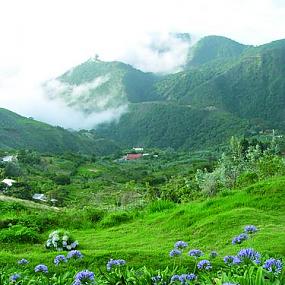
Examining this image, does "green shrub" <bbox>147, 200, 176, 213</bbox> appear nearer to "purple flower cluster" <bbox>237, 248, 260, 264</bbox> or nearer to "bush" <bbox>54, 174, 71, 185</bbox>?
"purple flower cluster" <bbox>237, 248, 260, 264</bbox>

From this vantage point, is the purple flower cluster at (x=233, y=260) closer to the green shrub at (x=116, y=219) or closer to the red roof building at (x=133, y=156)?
the green shrub at (x=116, y=219)

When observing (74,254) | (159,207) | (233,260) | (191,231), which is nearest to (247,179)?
(159,207)

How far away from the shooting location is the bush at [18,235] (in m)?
12.6

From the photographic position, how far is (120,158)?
191 meters

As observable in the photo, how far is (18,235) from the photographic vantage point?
12797mm

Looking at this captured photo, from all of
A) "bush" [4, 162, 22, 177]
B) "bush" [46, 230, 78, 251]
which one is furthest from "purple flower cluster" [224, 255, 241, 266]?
"bush" [4, 162, 22, 177]

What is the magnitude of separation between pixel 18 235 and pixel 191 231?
14.3 feet

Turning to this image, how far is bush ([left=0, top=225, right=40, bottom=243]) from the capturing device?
497 inches

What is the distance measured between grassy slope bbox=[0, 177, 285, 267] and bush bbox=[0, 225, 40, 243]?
43 cm

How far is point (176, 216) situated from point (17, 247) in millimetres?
4415

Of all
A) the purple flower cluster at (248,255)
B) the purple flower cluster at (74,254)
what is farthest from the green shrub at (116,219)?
A: the purple flower cluster at (248,255)

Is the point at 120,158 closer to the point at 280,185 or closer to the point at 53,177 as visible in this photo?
the point at 53,177

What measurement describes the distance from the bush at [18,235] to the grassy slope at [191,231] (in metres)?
0.43

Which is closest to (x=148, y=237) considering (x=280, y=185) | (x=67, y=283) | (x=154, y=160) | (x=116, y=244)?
(x=116, y=244)
